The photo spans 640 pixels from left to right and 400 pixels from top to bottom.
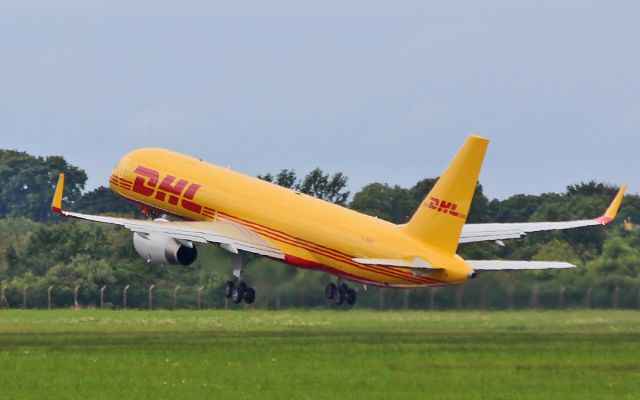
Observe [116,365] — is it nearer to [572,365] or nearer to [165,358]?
[165,358]

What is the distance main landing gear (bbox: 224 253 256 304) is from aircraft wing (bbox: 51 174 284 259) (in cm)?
95

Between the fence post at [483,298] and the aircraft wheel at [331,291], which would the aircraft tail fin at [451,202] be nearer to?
the fence post at [483,298]

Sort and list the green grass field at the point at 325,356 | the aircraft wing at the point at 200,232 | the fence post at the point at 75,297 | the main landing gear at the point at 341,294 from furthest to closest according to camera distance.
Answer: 1. the fence post at the point at 75,297
2. the main landing gear at the point at 341,294
3. the aircraft wing at the point at 200,232
4. the green grass field at the point at 325,356

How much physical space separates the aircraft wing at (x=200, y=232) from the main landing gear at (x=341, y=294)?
2335 millimetres

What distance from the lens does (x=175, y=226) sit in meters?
74.4

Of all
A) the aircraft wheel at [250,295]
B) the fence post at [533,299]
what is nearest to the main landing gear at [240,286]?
the aircraft wheel at [250,295]

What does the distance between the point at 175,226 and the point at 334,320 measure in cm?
879

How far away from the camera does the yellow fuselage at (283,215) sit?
67.4 meters

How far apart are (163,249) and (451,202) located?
45.9 feet

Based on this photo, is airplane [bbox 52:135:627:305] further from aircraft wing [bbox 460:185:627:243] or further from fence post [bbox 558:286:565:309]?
fence post [bbox 558:286:565:309]

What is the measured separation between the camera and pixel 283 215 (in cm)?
7338

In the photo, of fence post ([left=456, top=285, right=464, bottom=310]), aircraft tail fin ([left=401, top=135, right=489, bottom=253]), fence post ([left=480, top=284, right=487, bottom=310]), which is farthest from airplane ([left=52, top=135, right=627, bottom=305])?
fence post ([left=480, top=284, right=487, bottom=310])

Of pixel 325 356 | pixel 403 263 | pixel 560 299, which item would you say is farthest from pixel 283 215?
pixel 325 356

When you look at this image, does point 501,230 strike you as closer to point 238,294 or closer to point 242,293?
point 242,293
